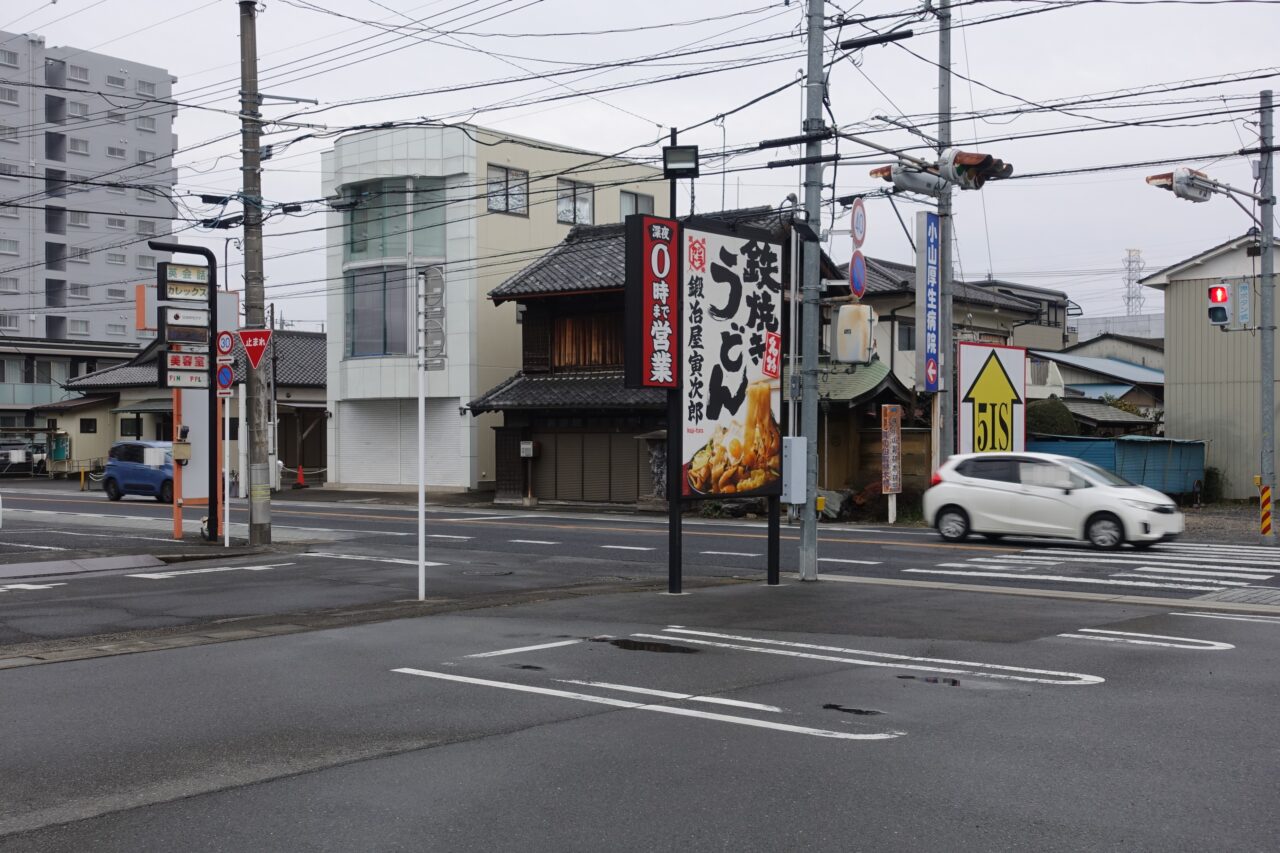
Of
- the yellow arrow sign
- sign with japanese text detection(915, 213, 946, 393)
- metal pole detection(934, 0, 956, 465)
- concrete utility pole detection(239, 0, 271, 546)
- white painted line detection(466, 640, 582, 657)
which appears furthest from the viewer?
the yellow arrow sign

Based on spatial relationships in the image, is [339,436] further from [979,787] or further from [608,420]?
[979,787]

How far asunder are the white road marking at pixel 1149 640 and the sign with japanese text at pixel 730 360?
4.75 meters

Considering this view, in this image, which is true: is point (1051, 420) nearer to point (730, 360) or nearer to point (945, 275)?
point (945, 275)

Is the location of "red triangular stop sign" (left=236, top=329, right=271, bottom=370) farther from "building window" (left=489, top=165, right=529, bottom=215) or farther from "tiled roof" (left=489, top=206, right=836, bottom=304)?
"building window" (left=489, top=165, right=529, bottom=215)

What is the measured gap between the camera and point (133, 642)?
11000mm

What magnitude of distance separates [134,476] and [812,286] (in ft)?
99.7

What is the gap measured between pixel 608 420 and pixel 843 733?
95.9 ft

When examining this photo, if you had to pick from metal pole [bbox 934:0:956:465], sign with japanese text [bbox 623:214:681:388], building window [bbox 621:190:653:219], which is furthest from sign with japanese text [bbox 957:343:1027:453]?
building window [bbox 621:190:653:219]

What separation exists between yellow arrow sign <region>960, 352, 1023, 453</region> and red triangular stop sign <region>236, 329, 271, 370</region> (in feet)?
51.7

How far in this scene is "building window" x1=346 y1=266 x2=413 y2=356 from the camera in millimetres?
42250

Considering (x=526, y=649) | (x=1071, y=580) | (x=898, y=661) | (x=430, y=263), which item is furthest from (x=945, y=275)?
(x=430, y=263)

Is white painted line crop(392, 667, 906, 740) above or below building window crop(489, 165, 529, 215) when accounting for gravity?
below

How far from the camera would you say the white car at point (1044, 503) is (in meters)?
20.4

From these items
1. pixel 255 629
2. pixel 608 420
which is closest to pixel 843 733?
pixel 255 629
